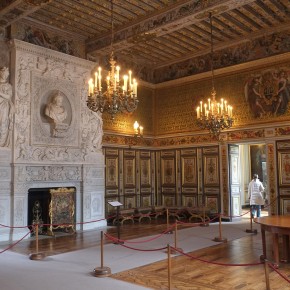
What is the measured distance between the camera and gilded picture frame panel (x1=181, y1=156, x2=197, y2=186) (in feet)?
44.0

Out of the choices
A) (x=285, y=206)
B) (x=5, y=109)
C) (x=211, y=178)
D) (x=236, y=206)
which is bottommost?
(x=236, y=206)

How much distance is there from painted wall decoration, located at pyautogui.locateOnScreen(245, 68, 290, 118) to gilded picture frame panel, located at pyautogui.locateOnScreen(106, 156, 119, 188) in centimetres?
518

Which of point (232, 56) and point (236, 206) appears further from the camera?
point (236, 206)

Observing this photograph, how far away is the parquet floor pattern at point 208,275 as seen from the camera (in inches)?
210

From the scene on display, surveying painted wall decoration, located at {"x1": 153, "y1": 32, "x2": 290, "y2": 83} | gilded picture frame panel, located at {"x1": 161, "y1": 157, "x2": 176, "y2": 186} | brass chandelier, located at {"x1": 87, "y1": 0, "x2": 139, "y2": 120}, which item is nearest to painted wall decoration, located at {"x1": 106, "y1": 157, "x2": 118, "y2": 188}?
gilded picture frame panel, located at {"x1": 161, "y1": 157, "x2": 176, "y2": 186}

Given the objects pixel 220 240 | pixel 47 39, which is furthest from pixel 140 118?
pixel 220 240

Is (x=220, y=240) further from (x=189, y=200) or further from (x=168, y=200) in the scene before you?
(x=168, y=200)

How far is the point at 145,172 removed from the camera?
555 inches

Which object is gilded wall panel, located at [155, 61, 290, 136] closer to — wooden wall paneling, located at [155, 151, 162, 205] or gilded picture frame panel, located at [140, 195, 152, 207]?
wooden wall paneling, located at [155, 151, 162, 205]

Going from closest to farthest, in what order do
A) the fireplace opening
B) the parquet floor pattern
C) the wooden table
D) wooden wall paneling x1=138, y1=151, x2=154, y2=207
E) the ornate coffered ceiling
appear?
1. the parquet floor pattern
2. the wooden table
3. the ornate coffered ceiling
4. the fireplace opening
5. wooden wall paneling x1=138, y1=151, x2=154, y2=207

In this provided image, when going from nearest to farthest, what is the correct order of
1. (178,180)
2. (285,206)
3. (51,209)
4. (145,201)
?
(51,209) < (285,206) < (178,180) < (145,201)

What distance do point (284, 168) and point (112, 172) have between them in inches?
229

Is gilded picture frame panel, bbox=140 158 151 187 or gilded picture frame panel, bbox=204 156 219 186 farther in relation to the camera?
gilded picture frame panel, bbox=140 158 151 187

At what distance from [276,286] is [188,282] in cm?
130
